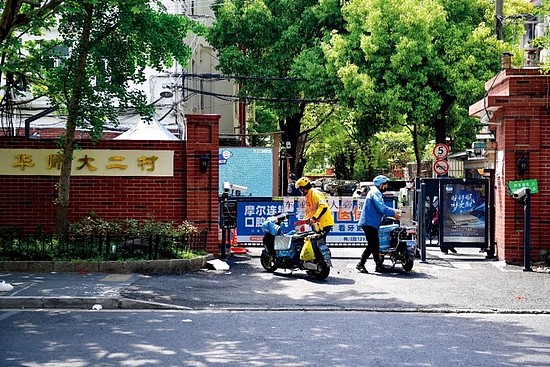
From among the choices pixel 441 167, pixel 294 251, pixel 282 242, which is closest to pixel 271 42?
pixel 441 167

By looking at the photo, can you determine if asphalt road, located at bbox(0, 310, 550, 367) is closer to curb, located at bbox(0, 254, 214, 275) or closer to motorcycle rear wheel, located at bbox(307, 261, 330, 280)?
motorcycle rear wheel, located at bbox(307, 261, 330, 280)

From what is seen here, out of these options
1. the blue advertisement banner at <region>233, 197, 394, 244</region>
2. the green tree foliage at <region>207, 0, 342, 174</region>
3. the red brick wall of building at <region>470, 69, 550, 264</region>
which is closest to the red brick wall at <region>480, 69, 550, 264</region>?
the red brick wall of building at <region>470, 69, 550, 264</region>

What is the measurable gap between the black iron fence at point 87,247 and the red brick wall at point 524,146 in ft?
22.3

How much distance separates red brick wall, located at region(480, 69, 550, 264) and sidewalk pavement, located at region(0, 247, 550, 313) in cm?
71

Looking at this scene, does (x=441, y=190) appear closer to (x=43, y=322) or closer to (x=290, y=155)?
(x=43, y=322)

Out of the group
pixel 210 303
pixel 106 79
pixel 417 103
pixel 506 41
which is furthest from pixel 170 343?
pixel 506 41

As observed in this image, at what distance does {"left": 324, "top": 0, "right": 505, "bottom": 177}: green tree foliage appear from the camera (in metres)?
27.9

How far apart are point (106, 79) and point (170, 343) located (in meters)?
8.75

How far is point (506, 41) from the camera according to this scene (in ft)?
96.5

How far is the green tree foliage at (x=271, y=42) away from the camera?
35.4 m

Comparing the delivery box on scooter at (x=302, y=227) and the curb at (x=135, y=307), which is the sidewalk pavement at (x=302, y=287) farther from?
the delivery box on scooter at (x=302, y=227)

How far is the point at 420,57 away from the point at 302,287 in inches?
638

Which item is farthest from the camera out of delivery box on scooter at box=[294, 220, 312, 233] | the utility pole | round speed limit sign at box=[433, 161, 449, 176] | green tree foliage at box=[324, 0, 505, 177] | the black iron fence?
green tree foliage at box=[324, 0, 505, 177]

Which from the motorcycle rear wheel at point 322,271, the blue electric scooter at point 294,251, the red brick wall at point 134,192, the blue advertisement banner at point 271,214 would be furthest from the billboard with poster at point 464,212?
the motorcycle rear wheel at point 322,271
